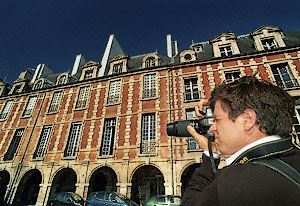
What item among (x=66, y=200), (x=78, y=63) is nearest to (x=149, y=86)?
(x=66, y=200)

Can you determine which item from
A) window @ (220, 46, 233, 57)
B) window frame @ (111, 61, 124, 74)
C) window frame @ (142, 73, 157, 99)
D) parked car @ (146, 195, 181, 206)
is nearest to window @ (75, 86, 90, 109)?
window frame @ (111, 61, 124, 74)

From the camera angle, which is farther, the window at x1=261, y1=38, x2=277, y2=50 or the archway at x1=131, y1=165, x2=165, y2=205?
the window at x1=261, y1=38, x2=277, y2=50

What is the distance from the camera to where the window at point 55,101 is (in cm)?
1343

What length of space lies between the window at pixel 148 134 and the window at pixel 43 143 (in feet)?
24.4

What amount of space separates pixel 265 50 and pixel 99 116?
12042 millimetres

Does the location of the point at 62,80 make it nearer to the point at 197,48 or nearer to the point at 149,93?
the point at 149,93

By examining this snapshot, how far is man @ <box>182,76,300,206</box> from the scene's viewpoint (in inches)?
25.7

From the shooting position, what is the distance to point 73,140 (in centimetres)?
1150

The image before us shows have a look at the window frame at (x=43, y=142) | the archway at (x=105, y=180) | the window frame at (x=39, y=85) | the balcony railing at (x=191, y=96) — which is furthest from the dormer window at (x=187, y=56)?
the window frame at (x=39, y=85)

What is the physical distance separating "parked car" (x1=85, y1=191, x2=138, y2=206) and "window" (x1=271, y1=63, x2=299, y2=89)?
34.4 ft

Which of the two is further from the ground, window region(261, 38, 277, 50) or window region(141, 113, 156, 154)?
window region(261, 38, 277, 50)

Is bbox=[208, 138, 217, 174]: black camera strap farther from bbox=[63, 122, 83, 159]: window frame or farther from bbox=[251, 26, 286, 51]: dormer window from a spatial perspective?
bbox=[251, 26, 286, 51]: dormer window

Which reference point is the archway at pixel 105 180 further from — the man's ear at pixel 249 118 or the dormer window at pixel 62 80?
the man's ear at pixel 249 118

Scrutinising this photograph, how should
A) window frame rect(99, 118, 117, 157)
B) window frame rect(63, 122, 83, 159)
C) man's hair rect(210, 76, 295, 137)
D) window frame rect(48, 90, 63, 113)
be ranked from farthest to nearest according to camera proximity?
window frame rect(48, 90, 63, 113) → window frame rect(63, 122, 83, 159) → window frame rect(99, 118, 117, 157) → man's hair rect(210, 76, 295, 137)
